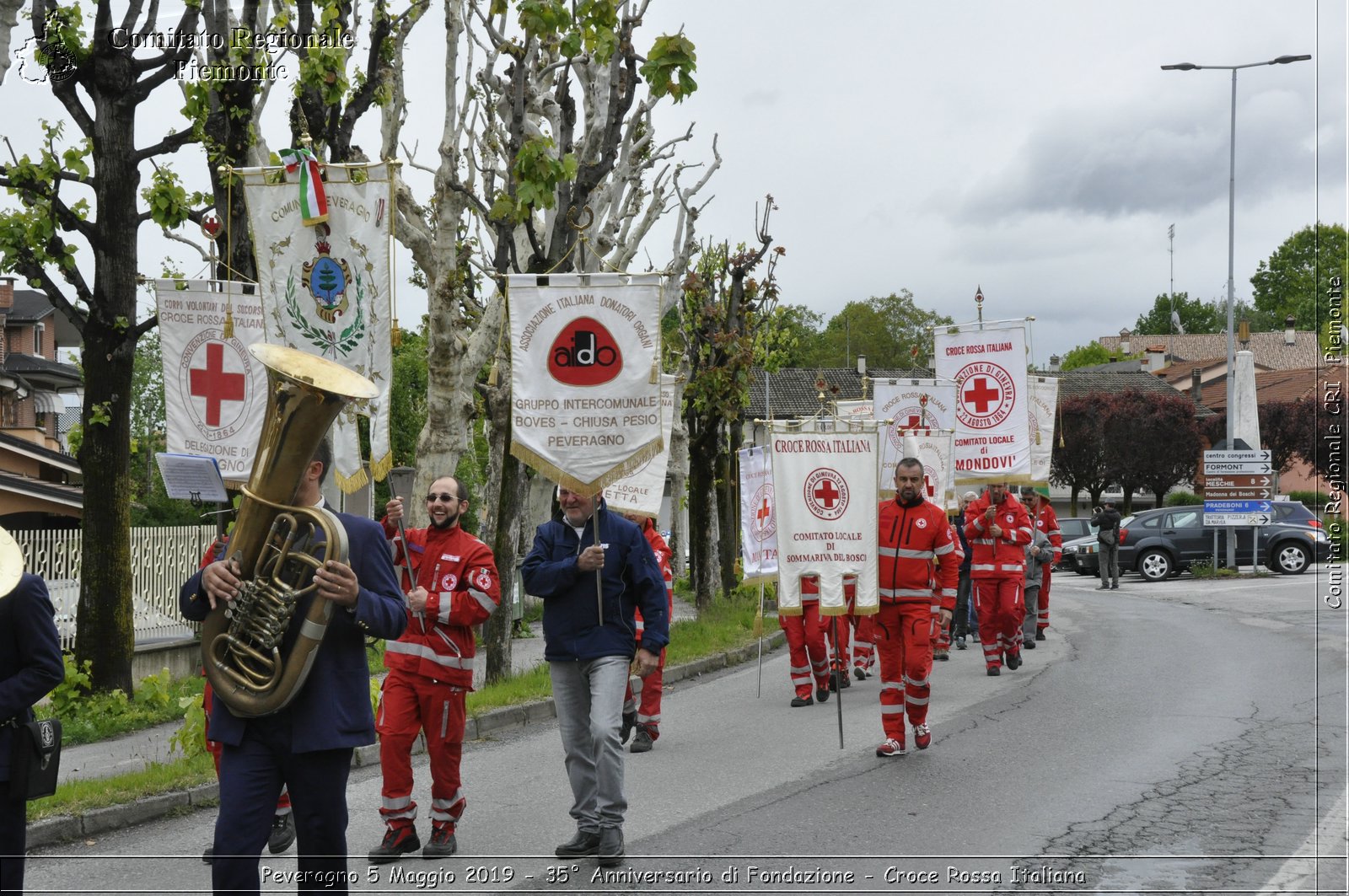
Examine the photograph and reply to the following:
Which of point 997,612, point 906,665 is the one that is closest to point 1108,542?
point 997,612

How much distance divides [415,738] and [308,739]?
7.91 feet

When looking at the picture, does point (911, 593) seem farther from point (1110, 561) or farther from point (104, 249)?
point (1110, 561)

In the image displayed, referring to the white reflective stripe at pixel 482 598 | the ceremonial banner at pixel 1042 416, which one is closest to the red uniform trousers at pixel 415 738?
the white reflective stripe at pixel 482 598

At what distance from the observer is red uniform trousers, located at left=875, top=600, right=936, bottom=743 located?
9.77m

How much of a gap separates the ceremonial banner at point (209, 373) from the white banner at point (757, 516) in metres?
5.27

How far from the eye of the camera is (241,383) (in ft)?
37.3

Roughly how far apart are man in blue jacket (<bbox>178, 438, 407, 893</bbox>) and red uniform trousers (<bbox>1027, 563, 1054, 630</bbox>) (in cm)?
1414

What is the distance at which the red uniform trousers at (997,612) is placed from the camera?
47.6 feet

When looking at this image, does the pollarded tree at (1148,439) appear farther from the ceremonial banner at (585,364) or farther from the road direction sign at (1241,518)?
the ceremonial banner at (585,364)

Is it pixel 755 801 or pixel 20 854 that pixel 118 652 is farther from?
pixel 20 854

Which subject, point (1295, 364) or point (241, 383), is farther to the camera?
point (1295, 364)

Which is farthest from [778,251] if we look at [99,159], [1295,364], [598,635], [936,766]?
[1295,364]

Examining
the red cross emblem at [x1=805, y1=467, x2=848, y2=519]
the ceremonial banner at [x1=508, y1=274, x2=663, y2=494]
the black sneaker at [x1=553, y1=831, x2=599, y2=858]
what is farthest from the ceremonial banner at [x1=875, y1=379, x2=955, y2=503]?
the black sneaker at [x1=553, y1=831, x2=599, y2=858]

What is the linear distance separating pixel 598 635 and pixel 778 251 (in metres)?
19.0
